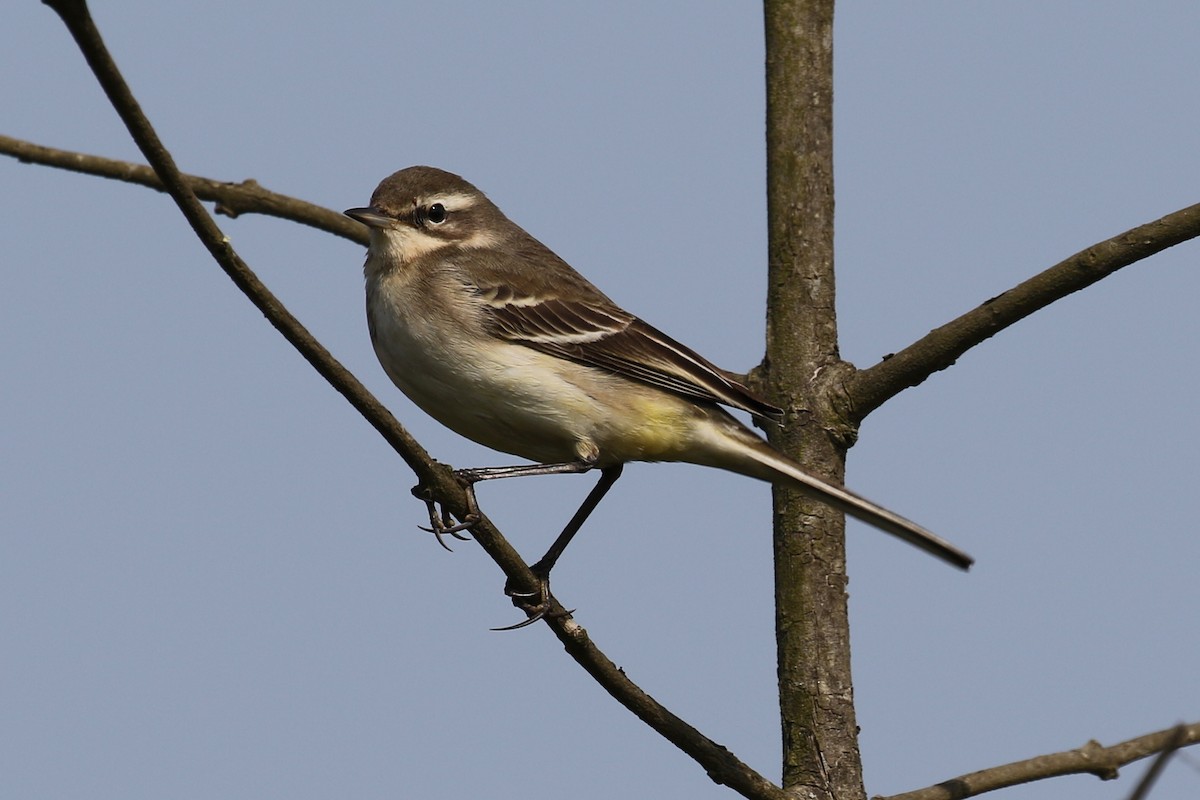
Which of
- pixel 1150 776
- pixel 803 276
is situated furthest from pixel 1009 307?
pixel 1150 776

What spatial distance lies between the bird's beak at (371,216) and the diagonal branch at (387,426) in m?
3.12

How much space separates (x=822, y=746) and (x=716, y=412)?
2.36m

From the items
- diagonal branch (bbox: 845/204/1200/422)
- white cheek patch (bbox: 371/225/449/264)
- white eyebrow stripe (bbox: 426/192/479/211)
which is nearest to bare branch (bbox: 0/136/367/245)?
white cheek patch (bbox: 371/225/449/264)

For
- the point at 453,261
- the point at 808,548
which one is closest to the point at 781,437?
the point at 808,548

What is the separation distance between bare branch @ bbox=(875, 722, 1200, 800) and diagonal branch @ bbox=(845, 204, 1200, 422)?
5.95 feet

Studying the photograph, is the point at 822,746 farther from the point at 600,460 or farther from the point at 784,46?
the point at 784,46

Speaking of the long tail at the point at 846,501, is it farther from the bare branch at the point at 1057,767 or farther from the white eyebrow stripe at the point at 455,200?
the white eyebrow stripe at the point at 455,200

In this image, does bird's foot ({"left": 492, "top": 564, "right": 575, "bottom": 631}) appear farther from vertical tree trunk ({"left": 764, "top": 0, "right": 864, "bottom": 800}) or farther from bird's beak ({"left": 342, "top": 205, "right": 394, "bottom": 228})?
bird's beak ({"left": 342, "top": 205, "right": 394, "bottom": 228})

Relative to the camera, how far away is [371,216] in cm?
877

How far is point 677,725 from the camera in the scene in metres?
6.33

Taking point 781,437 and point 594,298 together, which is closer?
point 781,437

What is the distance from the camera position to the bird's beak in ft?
28.4

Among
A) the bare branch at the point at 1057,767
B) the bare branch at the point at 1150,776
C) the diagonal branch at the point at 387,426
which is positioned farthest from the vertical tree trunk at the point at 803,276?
the bare branch at the point at 1150,776

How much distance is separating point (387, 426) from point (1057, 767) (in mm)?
3496
